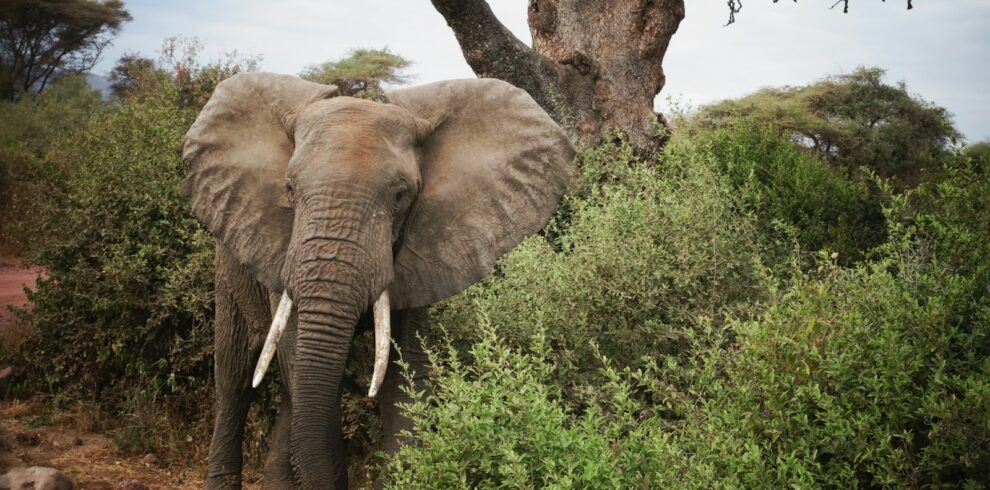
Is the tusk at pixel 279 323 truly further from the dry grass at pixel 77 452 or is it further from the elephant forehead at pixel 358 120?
the dry grass at pixel 77 452

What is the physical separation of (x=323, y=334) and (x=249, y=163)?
1215mm

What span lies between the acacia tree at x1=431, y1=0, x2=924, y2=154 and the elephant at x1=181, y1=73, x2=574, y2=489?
16.6ft

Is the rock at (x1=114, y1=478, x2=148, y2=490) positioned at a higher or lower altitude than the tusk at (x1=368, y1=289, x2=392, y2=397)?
lower

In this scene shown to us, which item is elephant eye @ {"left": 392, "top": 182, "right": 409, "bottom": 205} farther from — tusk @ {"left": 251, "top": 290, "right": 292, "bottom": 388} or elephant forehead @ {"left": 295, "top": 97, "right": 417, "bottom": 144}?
tusk @ {"left": 251, "top": 290, "right": 292, "bottom": 388}

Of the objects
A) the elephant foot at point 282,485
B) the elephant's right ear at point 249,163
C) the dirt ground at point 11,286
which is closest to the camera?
the elephant's right ear at point 249,163

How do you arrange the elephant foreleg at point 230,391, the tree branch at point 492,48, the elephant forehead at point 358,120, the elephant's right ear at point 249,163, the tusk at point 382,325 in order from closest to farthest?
the tusk at point 382,325 → the elephant forehead at point 358,120 → the elephant's right ear at point 249,163 → the elephant foreleg at point 230,391 → the tree branch at point 492,48

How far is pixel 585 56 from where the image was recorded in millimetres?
11102

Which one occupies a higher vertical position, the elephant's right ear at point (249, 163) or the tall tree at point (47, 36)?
the tall tree at point (47, 36)

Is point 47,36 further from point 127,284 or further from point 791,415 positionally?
point 791,415

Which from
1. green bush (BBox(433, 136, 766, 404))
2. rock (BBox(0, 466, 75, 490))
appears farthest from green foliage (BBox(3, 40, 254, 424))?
green bush (BBox(433, 136, 766, 404))

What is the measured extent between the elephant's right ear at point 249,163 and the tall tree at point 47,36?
26.3 metres

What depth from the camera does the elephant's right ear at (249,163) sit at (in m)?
5.11

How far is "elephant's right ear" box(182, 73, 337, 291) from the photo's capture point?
16.8 ft

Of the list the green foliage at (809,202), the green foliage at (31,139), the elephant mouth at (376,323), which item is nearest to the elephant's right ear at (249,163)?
the elephant mouth at (376,323)
